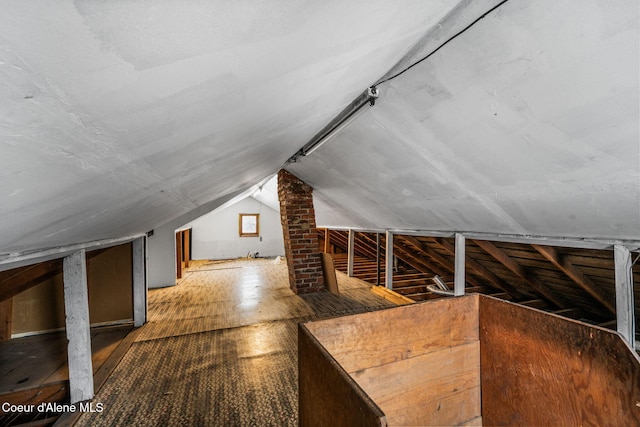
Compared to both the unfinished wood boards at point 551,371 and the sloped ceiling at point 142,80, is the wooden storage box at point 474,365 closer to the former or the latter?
the unfinished wood boards at point 551,371

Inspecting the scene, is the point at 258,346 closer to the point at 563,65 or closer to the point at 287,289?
the point at 287,289

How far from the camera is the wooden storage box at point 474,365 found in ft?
2.73

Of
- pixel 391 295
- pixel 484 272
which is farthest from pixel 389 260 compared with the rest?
pixel 484 272

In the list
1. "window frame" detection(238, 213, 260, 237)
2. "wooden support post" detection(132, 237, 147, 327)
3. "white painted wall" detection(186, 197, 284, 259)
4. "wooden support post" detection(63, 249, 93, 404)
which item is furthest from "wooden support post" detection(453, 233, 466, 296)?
"window frame" detection(238, 213, 260, 237)

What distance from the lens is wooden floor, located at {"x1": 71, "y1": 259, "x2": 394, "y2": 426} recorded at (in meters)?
1.57

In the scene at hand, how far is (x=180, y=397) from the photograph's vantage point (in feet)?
5.58

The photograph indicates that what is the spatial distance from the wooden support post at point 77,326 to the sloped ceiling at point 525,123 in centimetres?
204

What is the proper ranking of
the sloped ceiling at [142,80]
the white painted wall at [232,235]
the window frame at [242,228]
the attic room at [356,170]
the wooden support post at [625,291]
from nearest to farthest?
the sloped ceiling at [142,80]
the attic room at [356,170]
the wooden support post at [625,291]
the white painted wall at [232,235]
the window frame at [242,228]

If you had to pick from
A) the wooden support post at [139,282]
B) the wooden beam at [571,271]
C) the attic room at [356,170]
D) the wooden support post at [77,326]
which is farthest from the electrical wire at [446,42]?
the wooden support post at [139,282]

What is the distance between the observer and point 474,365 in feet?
3.98

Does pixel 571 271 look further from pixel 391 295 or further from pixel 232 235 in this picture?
pixel 232 235

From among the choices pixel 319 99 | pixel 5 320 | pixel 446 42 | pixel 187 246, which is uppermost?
pixel 446 42

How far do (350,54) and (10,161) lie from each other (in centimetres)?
94

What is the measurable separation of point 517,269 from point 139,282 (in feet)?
13.0
